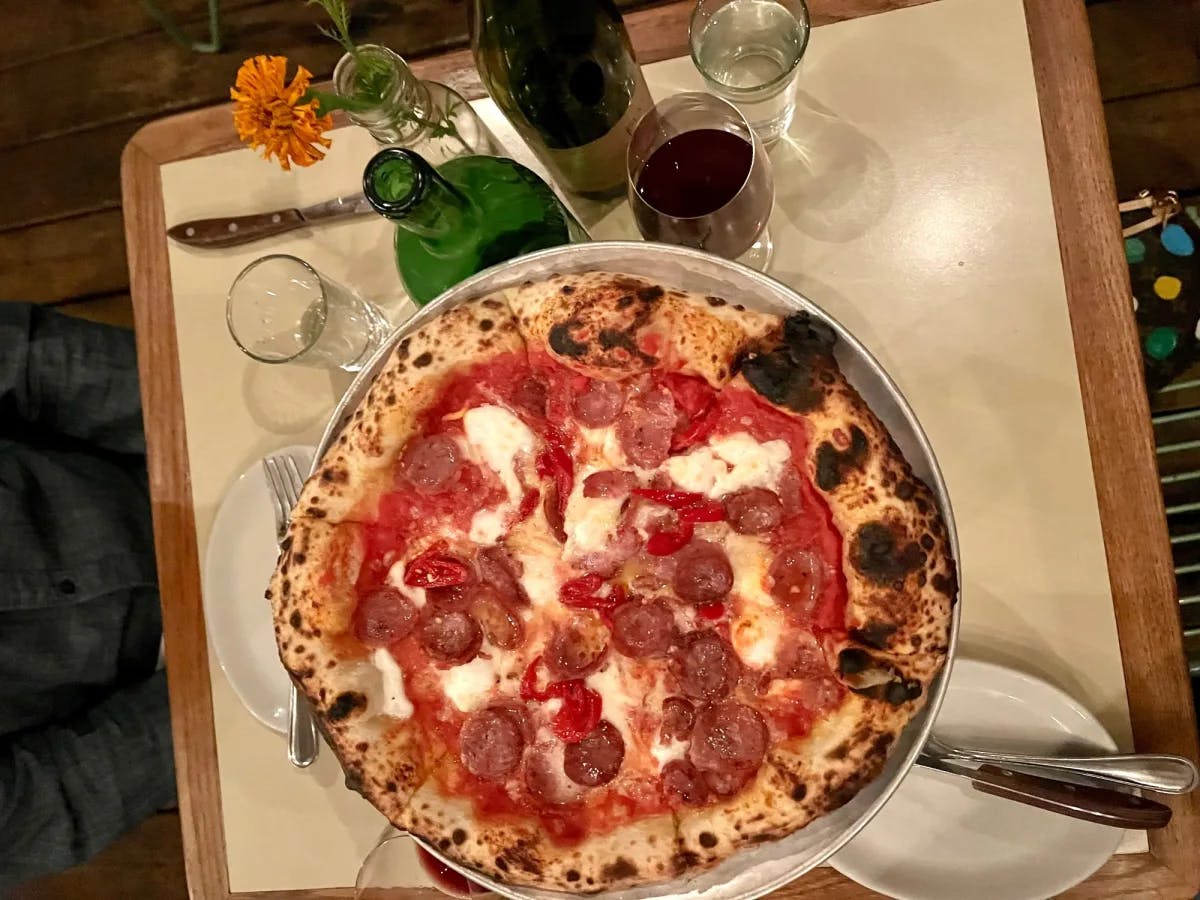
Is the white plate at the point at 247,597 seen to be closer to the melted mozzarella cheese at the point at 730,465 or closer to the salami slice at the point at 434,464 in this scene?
the salami slice at the point at 434,464

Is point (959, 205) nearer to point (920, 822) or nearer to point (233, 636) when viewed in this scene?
point (920, 822)

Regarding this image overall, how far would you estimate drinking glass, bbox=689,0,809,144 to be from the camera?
1.06 meters

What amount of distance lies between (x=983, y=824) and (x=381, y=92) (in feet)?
3.28

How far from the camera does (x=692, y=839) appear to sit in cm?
87

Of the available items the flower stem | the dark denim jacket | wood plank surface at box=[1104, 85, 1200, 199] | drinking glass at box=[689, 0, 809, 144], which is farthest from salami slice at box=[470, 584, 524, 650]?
the flower stem

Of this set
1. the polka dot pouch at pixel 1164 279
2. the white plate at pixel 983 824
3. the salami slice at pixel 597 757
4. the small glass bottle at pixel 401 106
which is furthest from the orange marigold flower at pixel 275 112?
the polka dot pouch at pixel 1164 279

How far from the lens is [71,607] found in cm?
155

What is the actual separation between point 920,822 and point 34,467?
4.78 ft

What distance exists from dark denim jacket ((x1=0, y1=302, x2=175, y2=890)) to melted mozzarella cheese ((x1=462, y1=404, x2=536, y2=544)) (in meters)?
0.92

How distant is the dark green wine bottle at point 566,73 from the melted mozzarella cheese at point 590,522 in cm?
40

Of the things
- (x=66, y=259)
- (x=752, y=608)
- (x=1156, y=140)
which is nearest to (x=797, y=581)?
(x=752, y=608)

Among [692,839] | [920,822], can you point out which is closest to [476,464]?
[692,839]

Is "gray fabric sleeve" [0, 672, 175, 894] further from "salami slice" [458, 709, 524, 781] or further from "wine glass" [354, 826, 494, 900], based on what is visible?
"salami slice" [458, 709, 524, 781]

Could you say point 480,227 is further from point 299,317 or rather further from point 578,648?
point 578,648
